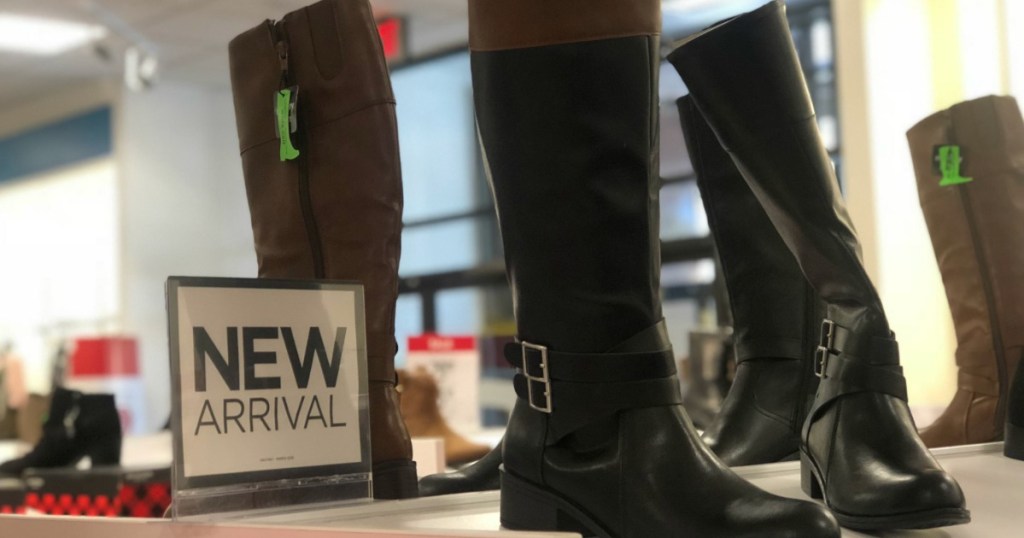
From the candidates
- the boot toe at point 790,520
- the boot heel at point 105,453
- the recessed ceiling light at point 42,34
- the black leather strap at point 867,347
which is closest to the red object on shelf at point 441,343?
the boot heel at point 105,453

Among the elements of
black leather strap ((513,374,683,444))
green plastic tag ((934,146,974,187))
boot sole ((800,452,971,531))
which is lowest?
boot sole ((800,452,971,531))

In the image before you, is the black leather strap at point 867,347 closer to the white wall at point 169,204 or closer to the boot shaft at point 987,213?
the boot shaft at point 987,213

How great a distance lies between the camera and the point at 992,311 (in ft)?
4.88

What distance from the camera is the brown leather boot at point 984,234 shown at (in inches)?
58.1

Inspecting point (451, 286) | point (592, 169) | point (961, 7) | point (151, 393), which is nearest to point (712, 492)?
point (592, 169)

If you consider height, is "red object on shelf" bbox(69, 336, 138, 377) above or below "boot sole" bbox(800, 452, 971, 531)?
below

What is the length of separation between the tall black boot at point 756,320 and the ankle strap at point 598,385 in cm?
36

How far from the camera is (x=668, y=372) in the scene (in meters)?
0.85

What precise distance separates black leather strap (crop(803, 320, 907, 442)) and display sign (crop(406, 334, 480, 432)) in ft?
7.45

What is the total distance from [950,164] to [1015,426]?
37 cm

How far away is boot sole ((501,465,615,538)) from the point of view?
84 centimetres

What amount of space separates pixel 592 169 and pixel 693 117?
1.71ft

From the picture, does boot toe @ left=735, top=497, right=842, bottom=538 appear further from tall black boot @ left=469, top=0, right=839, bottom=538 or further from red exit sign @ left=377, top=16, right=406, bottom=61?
red exit sign @ left=377, top=16, right=406, bottom=61

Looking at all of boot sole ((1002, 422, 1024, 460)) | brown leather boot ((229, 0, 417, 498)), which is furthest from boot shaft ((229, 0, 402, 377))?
boot sole ((1002, 422, 1024, 460))
